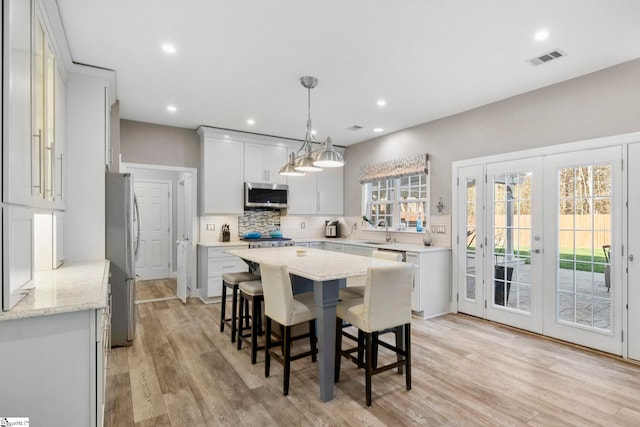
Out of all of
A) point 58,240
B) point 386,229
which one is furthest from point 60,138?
point 386,229

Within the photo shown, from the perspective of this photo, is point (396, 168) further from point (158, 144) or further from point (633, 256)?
point (158, 144)

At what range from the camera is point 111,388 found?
2.55m

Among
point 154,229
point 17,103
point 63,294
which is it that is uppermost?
point 17,103

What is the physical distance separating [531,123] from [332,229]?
3699mm

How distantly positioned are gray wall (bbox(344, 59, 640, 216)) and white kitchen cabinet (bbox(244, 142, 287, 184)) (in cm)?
182

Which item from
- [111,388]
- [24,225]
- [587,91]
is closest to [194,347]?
[111,388]

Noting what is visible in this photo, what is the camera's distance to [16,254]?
1.60m

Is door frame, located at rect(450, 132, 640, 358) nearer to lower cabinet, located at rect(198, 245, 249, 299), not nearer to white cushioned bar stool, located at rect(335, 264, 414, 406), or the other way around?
white cushioned bar stool, located at rect(335, 264, 414, 406)

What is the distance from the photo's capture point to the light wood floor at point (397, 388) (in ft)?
7.19

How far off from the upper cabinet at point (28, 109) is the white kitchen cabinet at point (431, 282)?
3.70m

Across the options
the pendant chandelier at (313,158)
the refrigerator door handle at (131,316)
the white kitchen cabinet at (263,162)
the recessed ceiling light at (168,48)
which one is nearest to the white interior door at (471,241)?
the pendant chandelier at (313,158)

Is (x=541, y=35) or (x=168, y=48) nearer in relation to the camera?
(x=541, y=35)

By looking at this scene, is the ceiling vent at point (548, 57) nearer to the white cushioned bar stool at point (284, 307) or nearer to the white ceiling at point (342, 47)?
the white ceiling at point (342, 47)

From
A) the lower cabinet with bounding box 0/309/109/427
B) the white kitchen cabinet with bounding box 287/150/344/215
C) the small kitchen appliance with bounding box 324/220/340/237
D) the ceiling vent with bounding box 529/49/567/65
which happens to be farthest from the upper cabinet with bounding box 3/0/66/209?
the small kitchen appliance with bounding box 324/220/340/237
